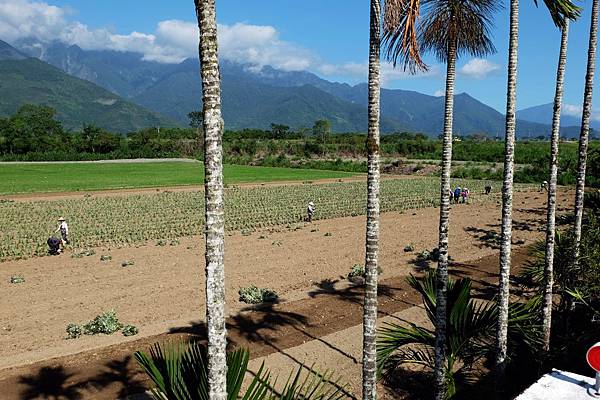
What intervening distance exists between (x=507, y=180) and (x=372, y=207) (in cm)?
327

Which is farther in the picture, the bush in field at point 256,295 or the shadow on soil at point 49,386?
the bush in field at point 256,295

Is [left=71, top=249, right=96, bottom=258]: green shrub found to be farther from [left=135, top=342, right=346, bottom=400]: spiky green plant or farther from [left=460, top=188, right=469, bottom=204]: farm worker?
[left=460, top=188, right=469, bottom=204]: farm worker

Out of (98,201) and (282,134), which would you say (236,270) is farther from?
(282,134)

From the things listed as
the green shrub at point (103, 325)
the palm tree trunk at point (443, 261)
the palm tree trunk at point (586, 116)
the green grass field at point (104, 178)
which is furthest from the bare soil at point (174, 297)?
the green grass field at point (104, 178)

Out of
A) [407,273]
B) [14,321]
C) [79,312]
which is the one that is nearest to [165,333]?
[79,312]

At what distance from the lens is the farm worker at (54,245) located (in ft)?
75.7

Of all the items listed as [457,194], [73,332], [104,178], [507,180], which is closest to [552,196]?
[507,180]

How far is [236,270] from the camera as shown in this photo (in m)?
20.3

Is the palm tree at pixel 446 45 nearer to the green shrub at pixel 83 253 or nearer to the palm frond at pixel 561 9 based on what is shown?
the palm frond at pixel 561 9

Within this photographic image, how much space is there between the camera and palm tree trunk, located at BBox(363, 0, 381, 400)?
655 cm

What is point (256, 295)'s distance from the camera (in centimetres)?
1619

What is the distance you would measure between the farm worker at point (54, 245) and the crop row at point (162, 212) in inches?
33.2

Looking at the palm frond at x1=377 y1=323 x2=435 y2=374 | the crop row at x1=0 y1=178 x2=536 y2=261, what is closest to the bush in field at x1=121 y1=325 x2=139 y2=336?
the palm frond at x1=377 y1=323 x2=435 y2=374

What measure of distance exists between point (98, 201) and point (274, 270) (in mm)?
27994
